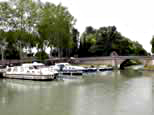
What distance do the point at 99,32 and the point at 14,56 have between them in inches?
1214

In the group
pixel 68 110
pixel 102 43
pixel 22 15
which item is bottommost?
pixel 68 110

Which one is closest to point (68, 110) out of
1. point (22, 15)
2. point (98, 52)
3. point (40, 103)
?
point (40, 103)

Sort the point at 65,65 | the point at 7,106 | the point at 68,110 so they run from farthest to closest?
the point at 65,65
the point at 7,106
the point at 68,110

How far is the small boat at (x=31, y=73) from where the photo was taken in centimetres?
2800

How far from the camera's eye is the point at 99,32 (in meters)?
69.9

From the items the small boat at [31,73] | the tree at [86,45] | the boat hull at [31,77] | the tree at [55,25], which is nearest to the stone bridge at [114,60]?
the tree at [55,25]

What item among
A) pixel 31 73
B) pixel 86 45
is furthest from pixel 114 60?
pixel 31 73

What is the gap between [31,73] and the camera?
28.9 meters

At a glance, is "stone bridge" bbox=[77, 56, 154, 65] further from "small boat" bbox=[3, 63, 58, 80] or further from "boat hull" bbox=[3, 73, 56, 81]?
"boat hull" bbox=[3, 73, 56, 81]

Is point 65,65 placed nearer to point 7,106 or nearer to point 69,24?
point 69,24

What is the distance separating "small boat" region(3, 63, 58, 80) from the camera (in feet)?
91.9

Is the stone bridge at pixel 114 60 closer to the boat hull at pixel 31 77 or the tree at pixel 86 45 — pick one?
the tree at pixel 86 45

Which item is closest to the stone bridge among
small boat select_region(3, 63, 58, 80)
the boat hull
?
small boat select_region(3, 63, 58, 80)

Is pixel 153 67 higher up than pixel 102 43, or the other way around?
pixel 102 43
